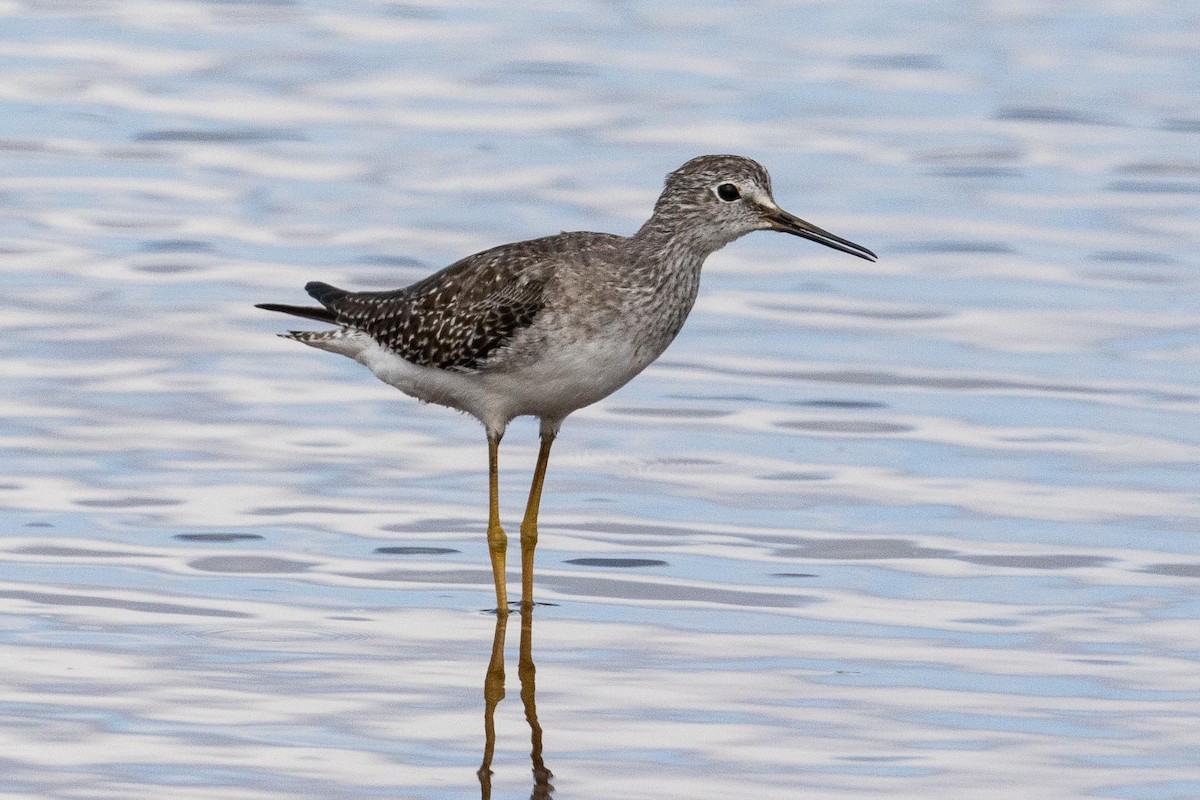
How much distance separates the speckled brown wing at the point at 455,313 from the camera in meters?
12.6

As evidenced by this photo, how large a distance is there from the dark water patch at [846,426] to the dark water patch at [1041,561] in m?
2.48

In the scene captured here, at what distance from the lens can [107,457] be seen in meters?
14.5

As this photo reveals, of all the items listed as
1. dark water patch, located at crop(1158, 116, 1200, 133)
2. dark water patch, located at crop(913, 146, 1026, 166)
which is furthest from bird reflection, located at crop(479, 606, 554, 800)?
dark water patch, located at crop(1158, 116, 1200, 133)

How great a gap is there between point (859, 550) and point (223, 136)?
11900 mm

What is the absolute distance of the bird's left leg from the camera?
12.7 metres

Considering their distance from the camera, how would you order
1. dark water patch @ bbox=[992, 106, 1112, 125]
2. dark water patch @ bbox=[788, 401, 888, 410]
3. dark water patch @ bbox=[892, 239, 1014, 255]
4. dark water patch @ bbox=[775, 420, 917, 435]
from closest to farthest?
dark water patch @ bbox=[775, 420, 917, 435] → dark water patch @ bbox=[788, 401, 888, 410] → dark water patch @ bbox=[892, 239, 1014, 255] → dark water patch @ bbox=[992, 106, 1112, 125]

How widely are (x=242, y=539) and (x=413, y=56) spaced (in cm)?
1422

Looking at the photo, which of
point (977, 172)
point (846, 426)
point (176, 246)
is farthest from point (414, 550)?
point (977, 172)

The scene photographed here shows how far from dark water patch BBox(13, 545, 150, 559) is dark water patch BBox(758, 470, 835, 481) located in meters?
3.88

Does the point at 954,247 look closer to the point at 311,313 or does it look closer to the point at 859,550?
the point at 859,550

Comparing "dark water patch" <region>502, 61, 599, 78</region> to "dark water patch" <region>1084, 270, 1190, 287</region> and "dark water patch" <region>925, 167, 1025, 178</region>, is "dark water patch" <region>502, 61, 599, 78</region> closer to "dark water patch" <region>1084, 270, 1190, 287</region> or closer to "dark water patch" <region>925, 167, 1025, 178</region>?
"dark water patch" <region>925, 167, 1025, 178</region>

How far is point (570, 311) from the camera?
1231 centimetres

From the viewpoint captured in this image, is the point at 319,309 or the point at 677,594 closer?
the point at 677,594

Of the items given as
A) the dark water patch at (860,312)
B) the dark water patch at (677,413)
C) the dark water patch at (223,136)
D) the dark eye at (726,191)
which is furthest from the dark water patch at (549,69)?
the dark eye at (726,191)
